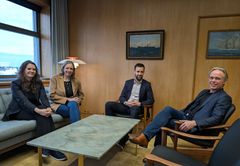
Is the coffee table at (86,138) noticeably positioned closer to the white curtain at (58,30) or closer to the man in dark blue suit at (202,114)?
the man in dark blue suit at (202,114)

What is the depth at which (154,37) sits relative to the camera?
11.4 feet

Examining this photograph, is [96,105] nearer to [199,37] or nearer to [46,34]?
[46,34]

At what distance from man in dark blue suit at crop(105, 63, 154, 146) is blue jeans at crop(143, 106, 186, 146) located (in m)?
0.69

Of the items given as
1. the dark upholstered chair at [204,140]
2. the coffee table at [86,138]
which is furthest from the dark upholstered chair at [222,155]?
the coffee table at [86,138]

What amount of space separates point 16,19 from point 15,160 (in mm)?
2394

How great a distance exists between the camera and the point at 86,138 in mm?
1766

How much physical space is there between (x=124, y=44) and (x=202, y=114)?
2.06 metres

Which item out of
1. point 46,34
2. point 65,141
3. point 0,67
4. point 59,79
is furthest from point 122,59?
point 65,141

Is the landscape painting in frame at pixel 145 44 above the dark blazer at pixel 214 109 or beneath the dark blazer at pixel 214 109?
above

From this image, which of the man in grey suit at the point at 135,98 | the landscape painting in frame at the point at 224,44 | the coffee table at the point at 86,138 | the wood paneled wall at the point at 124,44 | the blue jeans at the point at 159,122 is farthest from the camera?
the wood paneled wall at the point at 124,44

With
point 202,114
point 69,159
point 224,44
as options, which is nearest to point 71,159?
point 69,159

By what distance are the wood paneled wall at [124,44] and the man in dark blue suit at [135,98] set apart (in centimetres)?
47

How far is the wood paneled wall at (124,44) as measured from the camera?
3.27 metres

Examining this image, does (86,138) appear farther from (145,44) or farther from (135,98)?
(145,44)
